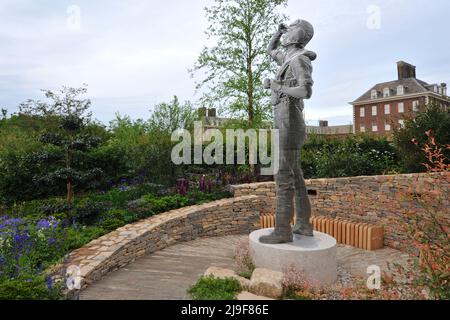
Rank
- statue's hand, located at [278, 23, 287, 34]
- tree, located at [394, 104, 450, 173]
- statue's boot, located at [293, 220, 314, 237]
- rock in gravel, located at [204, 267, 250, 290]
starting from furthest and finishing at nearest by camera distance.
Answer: tree, located at [394, 104, 450, 173] → statue's boot, located at [293, 220, 314, 237] → statue's hand, located at [278, 23, 287, 34] → rock in gravel, located at [204, 267, 250, 290]

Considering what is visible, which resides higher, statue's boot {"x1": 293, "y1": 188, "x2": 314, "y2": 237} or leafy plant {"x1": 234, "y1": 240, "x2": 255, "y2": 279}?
statue's boot {"x1": 293, "y1": 188, "x2": 314, "y2": 237}

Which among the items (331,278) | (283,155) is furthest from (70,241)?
(331,278)

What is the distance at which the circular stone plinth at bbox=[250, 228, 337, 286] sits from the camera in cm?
517

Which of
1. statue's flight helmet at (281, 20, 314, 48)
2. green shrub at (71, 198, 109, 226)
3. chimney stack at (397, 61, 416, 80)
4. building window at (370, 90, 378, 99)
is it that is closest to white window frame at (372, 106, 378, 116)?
building window at (370, 90, 378, 99)

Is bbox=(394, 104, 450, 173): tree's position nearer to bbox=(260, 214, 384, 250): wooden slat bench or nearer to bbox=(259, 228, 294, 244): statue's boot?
bbox=(260, 214, 384, 250): wooden slat bench

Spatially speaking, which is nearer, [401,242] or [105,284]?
[105,284]

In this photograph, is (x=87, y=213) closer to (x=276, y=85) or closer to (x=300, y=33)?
(x=276, y=85)

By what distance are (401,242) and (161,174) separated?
295 inches

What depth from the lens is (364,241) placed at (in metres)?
7.52

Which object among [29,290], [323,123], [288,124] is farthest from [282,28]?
[323,123]
